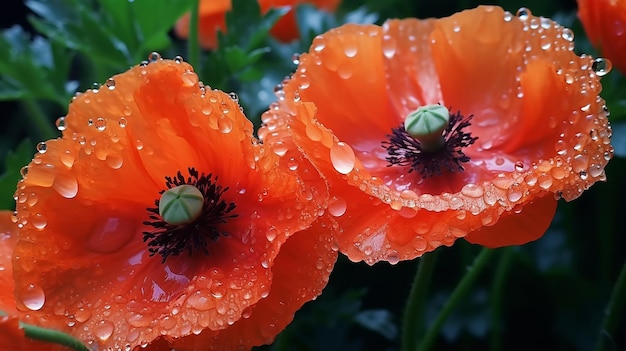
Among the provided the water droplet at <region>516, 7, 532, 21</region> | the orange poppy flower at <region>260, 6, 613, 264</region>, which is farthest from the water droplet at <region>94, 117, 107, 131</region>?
the water droplet at <region>516, 7, 532, 21</region>

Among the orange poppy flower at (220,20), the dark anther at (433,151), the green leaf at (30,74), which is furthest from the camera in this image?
the orange poppy flower at (220,20)

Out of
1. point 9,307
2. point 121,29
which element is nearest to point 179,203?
point 9,307

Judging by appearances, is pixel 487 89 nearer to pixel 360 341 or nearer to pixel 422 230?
pixel 422 230

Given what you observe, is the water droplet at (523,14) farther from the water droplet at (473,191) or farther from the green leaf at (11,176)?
the green leaf at (11,176)

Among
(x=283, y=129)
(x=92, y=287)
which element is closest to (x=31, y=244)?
(x=92, y=287)

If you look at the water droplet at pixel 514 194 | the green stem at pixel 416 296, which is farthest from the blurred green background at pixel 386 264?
the water droplet at pixel 514 194

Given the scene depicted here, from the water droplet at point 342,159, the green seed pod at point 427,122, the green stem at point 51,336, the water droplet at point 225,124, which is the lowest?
the green seed pod at point 427,122
